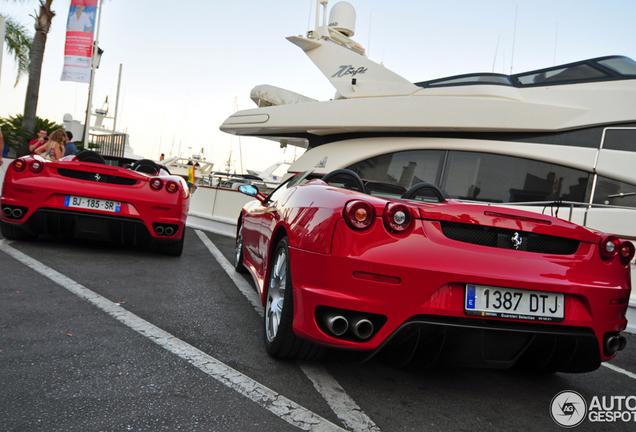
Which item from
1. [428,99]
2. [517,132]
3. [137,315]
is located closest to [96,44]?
[428,99]

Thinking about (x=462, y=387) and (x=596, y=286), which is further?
(x=462, y=387)

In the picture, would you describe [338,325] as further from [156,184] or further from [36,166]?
[36,166]

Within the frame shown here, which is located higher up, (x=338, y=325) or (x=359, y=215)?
(x=359, y=215)

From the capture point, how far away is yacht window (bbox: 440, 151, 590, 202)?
797 cm

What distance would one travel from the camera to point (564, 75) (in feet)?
28.8

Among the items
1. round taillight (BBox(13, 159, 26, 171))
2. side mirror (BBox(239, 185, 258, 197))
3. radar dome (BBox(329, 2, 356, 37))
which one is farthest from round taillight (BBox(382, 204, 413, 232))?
radar dome (BBox(329, 2, 356, 37))

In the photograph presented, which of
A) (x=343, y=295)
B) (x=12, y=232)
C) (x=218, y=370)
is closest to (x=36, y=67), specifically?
(x=12, y=232)

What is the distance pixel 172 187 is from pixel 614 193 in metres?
6.14

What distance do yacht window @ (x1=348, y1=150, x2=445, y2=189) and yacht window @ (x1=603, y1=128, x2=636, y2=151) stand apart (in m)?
2.60

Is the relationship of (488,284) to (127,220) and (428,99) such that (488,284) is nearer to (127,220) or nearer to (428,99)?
(127,220)

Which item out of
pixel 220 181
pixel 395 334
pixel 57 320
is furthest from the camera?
pixel 220 181

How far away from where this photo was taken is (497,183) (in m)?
8.57

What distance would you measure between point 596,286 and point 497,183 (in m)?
6.22

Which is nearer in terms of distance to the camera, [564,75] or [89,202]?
[89,202]
